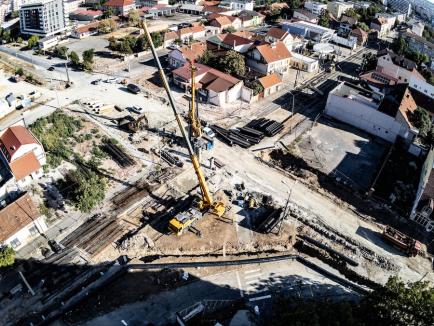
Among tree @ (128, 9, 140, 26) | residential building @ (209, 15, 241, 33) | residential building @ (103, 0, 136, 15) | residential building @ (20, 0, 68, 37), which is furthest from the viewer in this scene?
residential building @ (103, 0, 136, 15)

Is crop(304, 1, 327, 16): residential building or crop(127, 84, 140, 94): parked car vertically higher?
crop(304, 1, 327, 16): residential building

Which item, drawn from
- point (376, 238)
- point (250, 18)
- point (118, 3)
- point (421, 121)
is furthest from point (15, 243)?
point (250, 18)

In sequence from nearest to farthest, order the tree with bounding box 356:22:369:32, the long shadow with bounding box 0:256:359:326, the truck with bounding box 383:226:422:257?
the long shadow with bounding box 0:256:359:326, the truck with bounding box 383:226:422:257, the tree with bounding box 356:22:369:32

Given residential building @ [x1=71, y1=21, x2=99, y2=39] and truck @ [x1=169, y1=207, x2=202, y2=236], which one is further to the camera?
residential building @ [x1=71, y1=21, x2=99, y2=39]

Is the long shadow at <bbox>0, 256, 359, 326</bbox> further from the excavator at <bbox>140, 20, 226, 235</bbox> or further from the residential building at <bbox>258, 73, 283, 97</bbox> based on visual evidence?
the residential building at <bbox>258, 73, 283, 97</bbox>

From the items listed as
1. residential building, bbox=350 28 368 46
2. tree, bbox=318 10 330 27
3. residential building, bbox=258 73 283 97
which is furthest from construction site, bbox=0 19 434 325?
tree, bbox=318 10 330 27

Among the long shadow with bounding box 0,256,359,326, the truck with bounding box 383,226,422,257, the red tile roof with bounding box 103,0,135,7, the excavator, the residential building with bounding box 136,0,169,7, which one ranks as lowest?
the long shadow with bounding box 0,256,359,326

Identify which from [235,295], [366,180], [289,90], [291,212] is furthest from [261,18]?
[235,295]
